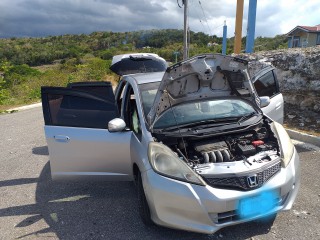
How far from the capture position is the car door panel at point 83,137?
3490 mm

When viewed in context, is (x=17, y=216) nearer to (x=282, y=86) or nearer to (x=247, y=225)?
(x=247, y=225)

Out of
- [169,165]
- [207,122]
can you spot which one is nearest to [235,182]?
[169,165]

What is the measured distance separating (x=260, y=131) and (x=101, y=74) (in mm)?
22987

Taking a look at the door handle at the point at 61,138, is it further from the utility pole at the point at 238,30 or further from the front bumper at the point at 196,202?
the utility pole at the point at 238,30

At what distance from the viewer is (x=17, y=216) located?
12.0 ft

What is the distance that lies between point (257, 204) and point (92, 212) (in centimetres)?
197

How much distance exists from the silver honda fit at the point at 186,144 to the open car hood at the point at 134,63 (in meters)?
1.83

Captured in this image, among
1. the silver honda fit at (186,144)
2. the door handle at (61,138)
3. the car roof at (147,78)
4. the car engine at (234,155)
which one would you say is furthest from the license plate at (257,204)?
the door handle at (61,138)

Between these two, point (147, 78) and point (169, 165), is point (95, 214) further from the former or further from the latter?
point (147, 78)

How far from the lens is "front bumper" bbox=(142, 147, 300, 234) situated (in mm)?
2500

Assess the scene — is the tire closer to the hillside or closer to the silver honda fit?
the silver honda fit

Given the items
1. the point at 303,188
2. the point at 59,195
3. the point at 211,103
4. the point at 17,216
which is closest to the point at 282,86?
the point at 303,188

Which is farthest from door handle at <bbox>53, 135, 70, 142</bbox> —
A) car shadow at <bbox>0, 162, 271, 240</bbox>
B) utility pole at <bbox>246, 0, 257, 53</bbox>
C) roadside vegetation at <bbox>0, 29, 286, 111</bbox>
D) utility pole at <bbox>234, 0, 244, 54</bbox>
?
utility pole at <bbox>234, 0, 244, 54</bbox>

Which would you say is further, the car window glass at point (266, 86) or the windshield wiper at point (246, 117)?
the car window glass at point (266, 86)
